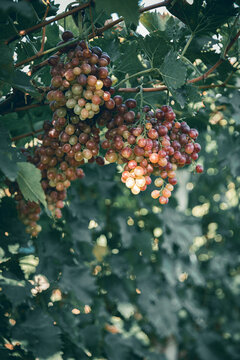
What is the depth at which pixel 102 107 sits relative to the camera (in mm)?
661

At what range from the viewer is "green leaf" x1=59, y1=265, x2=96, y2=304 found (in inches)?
39.4

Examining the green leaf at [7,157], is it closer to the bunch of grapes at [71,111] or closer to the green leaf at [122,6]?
the bunch of grapes at [71,111]

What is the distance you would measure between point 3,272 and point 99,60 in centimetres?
58

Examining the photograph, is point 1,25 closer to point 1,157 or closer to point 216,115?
point 1,157

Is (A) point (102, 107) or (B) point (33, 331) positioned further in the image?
(B) point (33, 331)

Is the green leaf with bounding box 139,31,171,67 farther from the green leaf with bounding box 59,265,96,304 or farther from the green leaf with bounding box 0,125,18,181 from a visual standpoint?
the green leaf with bounding box 59,265,96,304

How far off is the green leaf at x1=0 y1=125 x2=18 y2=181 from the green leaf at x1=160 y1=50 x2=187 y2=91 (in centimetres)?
34

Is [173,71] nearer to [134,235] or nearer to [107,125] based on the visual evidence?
[107,125]

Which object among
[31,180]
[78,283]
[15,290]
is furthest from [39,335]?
[31,180]

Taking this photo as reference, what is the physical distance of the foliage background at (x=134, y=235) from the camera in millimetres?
682

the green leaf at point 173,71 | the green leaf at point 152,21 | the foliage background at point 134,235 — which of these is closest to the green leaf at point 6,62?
the foliage background at point 134,235

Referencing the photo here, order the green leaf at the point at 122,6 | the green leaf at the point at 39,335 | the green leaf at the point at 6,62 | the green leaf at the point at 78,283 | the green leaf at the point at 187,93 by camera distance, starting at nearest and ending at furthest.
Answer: the green leaf at the point at 122,6, the green leaf at the point at 6,62, the green leaf at the point at 187,93, the green leaf at the point at 39,335, the green leaf at the point at 78,283

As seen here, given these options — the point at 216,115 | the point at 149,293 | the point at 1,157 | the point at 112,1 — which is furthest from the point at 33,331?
the point at 149,293

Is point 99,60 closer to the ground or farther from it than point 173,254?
farther from it
